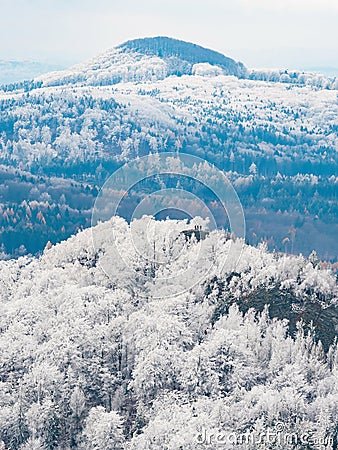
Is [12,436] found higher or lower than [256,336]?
lower

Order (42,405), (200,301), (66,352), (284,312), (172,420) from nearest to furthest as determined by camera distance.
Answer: (172,420) → (42,405) → (66,352) → (284,312) → (200,301)

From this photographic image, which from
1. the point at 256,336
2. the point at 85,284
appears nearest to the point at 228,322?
the point at 256,336

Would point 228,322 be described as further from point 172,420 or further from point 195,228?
point 195,228

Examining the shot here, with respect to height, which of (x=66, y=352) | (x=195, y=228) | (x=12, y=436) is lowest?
(x=12, y=436)

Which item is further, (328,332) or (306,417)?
(328,332)

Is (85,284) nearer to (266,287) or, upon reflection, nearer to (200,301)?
(200,301)

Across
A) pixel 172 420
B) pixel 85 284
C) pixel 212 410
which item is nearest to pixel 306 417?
pixel 212 410

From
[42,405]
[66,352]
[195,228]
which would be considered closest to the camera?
[42,405]
